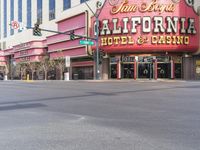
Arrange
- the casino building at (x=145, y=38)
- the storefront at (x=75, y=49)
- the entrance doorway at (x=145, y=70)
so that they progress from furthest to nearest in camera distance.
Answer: the storefront at (x=75, y=49)
the entrance doorway at (x=145, y=70)
the casino building at (x=145, y=38)

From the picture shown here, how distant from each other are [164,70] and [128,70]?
5.17 meters

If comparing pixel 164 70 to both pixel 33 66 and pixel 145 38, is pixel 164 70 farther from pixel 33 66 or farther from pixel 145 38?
pixel 33 66

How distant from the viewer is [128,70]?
53219 mm

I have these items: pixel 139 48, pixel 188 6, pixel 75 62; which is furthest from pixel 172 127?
pixel 75 62

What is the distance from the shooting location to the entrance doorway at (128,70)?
52.9 metres

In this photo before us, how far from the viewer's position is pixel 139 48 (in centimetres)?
5022

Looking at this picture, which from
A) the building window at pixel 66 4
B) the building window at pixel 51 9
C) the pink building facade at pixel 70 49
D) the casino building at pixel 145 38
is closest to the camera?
the casino building at pixel 145 38

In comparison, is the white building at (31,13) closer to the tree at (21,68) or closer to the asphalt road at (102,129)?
the tree at (21,68)

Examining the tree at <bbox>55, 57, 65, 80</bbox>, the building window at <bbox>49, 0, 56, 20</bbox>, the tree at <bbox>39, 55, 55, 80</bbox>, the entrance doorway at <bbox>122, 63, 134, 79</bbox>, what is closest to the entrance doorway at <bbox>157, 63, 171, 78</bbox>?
the entrance doorway at <bbox>122, 63, 134, 79</bbox>

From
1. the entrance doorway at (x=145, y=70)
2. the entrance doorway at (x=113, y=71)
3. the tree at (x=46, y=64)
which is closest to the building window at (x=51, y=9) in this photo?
the tree at (x=46, y=64)

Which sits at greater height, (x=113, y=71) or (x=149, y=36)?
(x=149, y=36)

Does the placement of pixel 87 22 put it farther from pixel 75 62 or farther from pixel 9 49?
pixel 9 49

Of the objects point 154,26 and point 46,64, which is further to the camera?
point 46,64

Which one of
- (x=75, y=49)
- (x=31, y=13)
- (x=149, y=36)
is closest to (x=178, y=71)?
(x=149, y=36)
